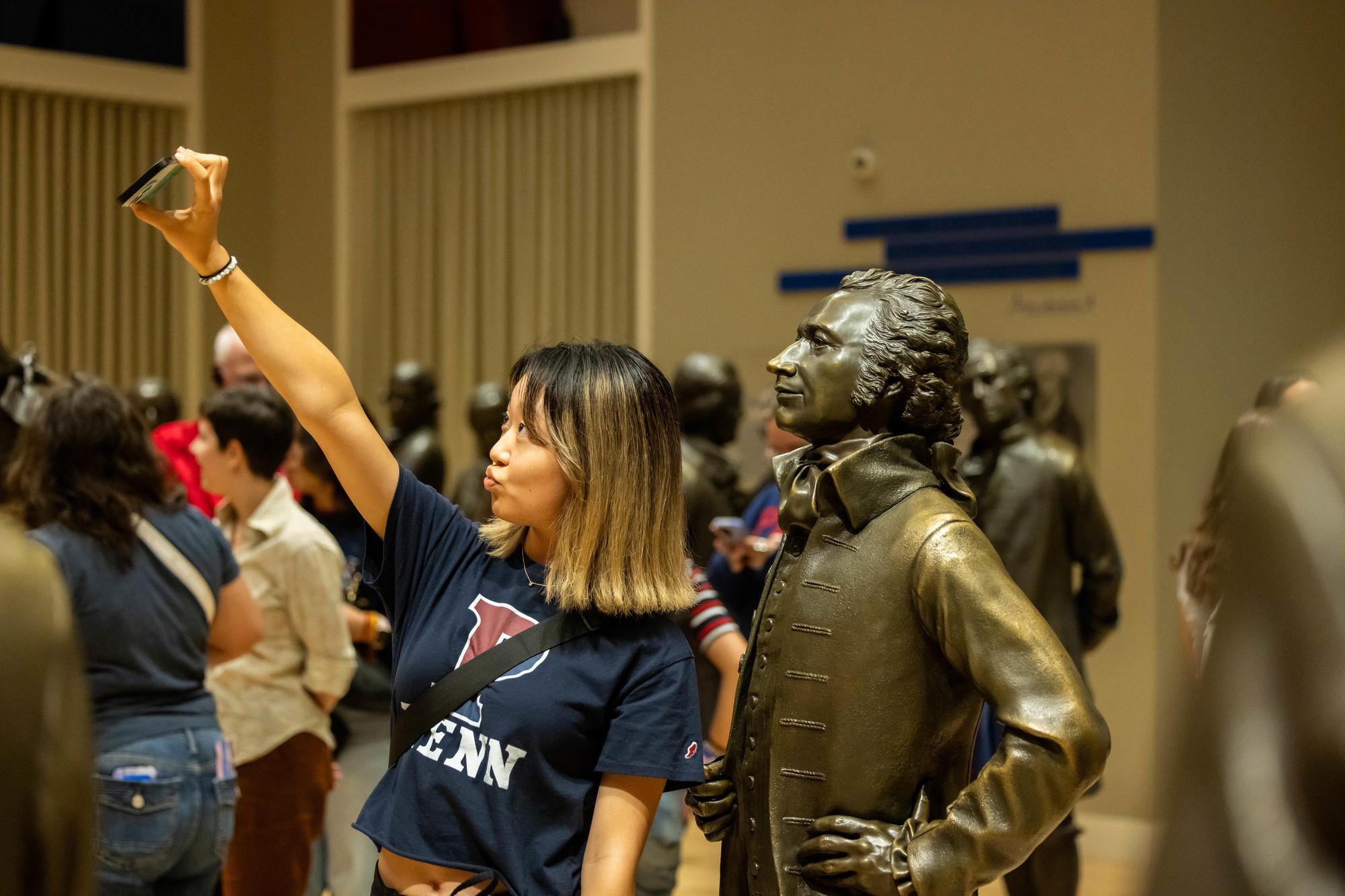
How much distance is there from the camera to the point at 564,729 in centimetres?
212

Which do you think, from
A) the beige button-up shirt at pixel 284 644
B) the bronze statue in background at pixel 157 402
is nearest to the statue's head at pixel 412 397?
the bronze statue in background at pixel 157 402

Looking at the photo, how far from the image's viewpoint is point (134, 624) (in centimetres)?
313

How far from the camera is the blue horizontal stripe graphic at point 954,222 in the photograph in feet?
24.5

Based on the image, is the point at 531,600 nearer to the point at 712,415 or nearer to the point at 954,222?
the point at 712,415

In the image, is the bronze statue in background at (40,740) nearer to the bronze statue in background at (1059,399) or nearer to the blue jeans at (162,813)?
the blue jeans at (162,813)

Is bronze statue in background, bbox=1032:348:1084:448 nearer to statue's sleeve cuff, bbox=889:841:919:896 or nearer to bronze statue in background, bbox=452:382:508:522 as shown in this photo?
bronze statue in background, bbox=452:382:508:522

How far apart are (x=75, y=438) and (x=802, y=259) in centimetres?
558

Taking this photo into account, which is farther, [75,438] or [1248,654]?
[75,438]

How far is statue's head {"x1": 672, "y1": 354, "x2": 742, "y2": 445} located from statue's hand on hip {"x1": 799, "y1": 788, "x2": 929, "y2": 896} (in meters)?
3.24

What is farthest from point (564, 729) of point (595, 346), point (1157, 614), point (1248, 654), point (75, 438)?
point (1157, 614)

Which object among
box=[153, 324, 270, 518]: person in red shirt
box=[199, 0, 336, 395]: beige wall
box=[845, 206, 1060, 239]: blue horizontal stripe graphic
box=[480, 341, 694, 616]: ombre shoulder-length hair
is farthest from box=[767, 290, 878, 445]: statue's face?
box=[199, 0, 336, 395]: beige wall

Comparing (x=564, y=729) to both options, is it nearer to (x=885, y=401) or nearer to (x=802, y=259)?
(x=885, y=401)

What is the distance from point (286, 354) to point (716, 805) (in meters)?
0.89

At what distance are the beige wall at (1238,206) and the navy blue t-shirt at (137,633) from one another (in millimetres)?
5142
